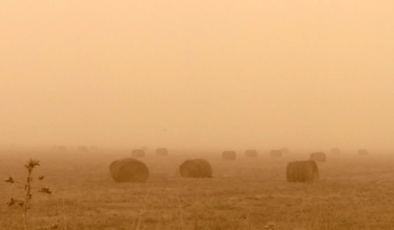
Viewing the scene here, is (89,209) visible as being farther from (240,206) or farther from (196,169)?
→ (196,169)

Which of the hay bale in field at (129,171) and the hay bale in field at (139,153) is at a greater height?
the hay bale in field at (139,153)

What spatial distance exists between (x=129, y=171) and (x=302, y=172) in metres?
8.46

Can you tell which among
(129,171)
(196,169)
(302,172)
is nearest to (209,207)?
(129,171)

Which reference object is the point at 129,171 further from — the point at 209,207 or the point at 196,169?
the point at 209,207

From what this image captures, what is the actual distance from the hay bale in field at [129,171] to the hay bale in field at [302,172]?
7.27m

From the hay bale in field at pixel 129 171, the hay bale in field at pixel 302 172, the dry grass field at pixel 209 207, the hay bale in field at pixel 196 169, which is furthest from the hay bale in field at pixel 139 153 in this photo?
the hay bale in field at pixel 302 172

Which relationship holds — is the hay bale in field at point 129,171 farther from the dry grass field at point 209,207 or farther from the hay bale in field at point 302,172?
the hay bale in field at point 302,172

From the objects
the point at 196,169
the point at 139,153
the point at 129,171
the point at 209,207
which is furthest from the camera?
the point at 139,153

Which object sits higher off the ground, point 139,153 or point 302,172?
point 139,153

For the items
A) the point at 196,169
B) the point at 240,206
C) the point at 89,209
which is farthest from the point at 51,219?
the point at 196,169

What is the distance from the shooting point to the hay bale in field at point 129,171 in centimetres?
2364

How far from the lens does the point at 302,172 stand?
23.8 metres

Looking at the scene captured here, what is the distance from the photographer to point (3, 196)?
17438 mm

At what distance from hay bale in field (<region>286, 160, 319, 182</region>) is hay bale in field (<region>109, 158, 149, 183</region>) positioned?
7.27 meters
